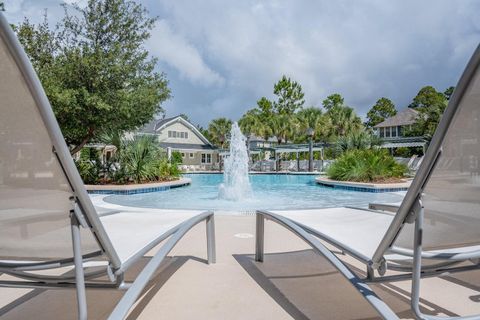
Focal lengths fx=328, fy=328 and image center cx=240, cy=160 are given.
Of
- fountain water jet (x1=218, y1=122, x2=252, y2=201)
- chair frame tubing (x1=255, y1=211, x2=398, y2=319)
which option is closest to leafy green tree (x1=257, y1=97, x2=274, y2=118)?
fountain water jet (x1=218, y1=122, x2=252, y2=201)

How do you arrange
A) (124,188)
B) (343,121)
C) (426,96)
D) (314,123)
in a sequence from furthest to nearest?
(426,96), (314,123), (343,121), (124,188)

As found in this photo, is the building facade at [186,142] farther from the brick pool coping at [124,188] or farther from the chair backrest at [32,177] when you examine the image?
the chair backrest at [32,177]

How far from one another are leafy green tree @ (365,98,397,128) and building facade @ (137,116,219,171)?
30614mm

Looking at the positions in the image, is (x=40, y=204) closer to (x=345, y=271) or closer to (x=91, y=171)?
(x=345, y=271)

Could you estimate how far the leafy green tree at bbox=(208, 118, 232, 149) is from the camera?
127 ft

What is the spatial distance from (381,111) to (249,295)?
192 ft

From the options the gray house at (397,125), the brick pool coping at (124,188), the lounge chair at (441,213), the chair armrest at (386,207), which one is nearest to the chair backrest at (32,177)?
the lounge chair at (441,213)

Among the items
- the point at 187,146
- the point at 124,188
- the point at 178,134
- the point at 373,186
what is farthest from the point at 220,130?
the point at 373,186

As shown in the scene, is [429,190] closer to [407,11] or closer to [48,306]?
[48,306]

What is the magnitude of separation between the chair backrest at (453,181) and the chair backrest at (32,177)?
5.30 ft

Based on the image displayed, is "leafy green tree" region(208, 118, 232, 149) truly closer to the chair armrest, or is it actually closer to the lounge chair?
the chair armrest

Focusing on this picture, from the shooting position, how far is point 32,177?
5.03 ft

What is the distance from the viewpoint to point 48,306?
8.67 ft

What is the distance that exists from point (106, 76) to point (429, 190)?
15.1m
